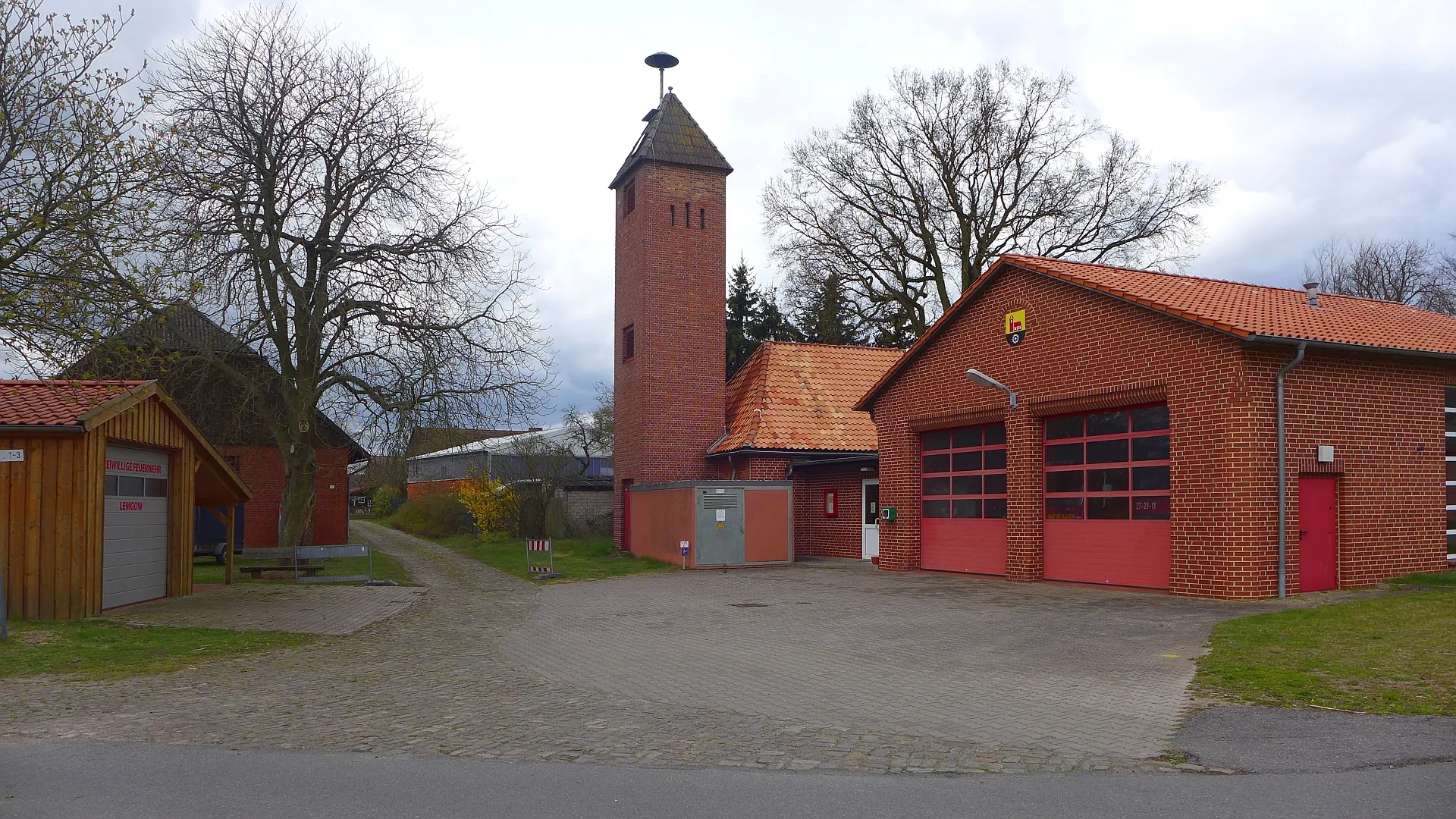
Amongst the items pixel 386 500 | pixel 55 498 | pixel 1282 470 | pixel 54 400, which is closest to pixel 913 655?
pixel 1282 470

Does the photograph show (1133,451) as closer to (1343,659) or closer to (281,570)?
(1343,659)

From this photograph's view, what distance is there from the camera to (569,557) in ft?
100

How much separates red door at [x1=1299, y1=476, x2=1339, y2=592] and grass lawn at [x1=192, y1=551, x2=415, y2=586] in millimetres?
16278

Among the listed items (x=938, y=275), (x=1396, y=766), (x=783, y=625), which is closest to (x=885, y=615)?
(x=783, y=625)

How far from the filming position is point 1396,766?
655 centimetres

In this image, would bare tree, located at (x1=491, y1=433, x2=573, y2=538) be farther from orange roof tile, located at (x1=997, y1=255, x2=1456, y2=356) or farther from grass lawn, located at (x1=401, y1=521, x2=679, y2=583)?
orange roof tile, located at (x1=997, y1=255, x2=1456, y2=356)

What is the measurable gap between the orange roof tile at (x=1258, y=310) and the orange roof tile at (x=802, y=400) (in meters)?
7.41

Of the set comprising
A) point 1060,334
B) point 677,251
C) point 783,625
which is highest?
point 677,251

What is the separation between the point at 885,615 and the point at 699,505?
10.8 metres

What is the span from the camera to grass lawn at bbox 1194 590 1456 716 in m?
8.49

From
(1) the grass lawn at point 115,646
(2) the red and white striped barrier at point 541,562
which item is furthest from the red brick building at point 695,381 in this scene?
(1) the grass lawn at point 115,646

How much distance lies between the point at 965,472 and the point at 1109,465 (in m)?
4.13

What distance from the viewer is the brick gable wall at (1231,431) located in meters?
15.4

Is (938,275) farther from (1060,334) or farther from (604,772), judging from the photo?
(604,772)
